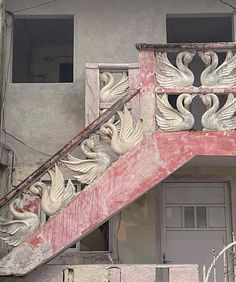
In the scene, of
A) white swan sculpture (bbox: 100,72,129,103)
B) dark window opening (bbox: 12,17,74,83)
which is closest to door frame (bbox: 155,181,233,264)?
white swan sculpture (bbox: 100,72,129,103)

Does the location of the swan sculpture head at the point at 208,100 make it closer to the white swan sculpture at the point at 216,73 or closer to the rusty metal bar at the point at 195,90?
the rusty metal bar at the point at 195,90

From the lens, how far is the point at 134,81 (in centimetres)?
928

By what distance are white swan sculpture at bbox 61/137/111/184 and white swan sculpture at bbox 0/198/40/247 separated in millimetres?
826

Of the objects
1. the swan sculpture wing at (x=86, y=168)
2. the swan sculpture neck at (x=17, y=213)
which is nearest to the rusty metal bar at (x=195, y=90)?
the swan sculpture wing at (x=86, y=168)

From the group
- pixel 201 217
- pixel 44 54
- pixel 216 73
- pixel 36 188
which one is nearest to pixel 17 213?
pixel 36 188

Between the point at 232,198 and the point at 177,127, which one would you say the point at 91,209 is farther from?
the point at 232,198

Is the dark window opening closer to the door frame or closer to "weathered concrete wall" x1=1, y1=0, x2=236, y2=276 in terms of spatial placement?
"weathered concrete wall" x1=1, y1=0, x2=236, y2=276

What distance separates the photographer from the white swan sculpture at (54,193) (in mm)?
7969

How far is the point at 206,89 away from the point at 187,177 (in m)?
2.75

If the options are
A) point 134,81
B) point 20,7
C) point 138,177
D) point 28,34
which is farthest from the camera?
point 28,34

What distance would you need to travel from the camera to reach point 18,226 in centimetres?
806

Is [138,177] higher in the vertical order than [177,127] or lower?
lower

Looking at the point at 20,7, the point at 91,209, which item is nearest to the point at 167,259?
the point at 91,209

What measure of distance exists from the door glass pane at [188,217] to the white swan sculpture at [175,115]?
297 centimetres
